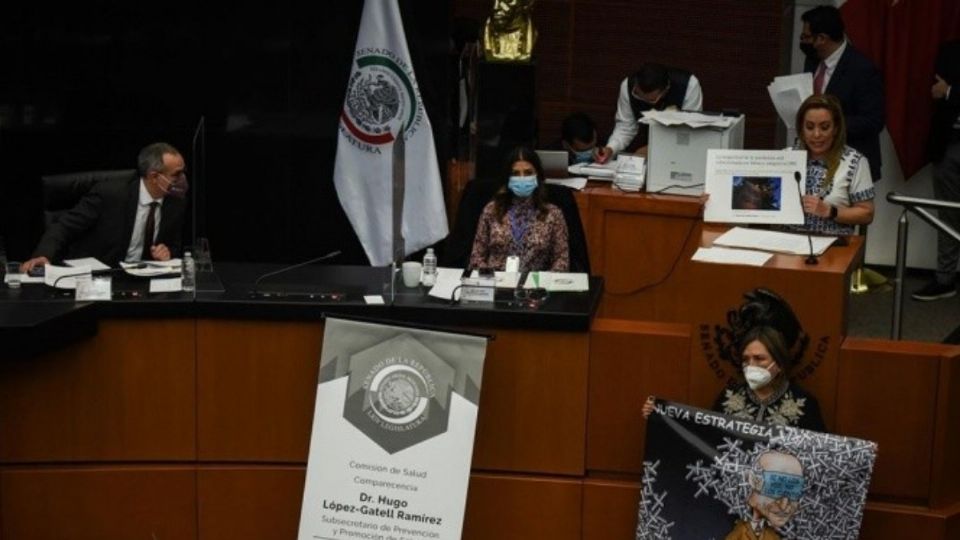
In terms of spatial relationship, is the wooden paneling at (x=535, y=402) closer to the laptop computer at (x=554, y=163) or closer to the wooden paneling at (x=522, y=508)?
the wooden paneling at (x=522, y=508)

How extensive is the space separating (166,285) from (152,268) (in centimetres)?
31

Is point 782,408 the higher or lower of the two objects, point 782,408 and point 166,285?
the lower

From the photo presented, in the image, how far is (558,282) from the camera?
688cm

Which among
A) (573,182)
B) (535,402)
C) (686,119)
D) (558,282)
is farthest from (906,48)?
(535,402)

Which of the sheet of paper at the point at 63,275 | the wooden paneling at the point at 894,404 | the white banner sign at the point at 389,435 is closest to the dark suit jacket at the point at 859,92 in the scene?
the wooden paneling at the point at 894,404

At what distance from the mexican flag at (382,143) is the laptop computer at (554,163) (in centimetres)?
66

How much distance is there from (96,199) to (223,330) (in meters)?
1.33

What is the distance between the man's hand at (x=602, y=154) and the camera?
9383 mm

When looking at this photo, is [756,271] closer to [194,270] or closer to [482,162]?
[194,270]

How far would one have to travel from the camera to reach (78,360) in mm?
6562

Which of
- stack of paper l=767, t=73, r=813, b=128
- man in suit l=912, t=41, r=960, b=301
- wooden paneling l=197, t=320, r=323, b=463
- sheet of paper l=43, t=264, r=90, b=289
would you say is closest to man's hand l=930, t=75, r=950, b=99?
man in suit l=912, t=41, r=960, b=301

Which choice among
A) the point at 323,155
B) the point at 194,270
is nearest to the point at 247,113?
the point at 323,155

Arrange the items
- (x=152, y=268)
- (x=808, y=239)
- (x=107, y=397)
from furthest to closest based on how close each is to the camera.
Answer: (x=152, y=268), (x=808, y=239), (x=107, y=397)

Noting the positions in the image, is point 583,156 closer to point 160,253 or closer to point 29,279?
point 160,253
